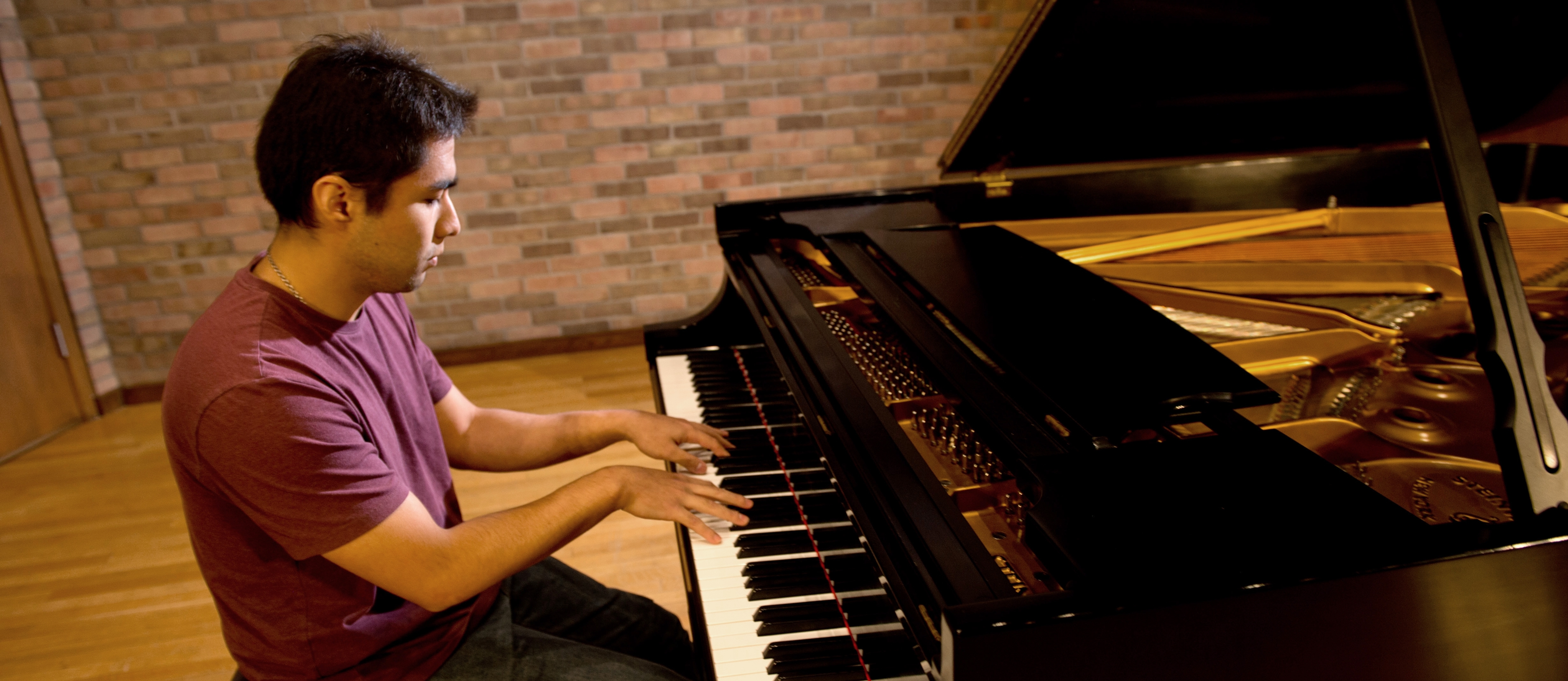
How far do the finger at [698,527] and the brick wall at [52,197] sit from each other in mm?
4145

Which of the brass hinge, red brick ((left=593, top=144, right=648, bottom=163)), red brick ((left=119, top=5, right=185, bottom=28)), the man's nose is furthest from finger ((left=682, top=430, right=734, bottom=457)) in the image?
red brick ((left=119, top=5, right=185, bottom=28))

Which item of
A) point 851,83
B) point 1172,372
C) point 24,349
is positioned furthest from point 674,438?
point 24,349

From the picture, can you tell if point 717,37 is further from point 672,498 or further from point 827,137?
point 672,498

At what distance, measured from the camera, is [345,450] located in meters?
1.24

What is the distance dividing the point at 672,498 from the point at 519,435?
2.08 ft

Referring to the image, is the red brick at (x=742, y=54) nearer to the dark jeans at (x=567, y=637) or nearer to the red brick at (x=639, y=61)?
the red brick at (x=639, y=61)

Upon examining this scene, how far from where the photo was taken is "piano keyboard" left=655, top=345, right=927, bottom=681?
46.2 inches

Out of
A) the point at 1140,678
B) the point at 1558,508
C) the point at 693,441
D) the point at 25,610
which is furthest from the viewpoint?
the point at 25,610

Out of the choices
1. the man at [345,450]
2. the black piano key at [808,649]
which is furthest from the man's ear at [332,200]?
the black piano key at [808,649]

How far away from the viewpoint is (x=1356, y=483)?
1066 millimetres

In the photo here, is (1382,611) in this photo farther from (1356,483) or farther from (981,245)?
(981,245)

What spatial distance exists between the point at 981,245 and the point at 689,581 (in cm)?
101

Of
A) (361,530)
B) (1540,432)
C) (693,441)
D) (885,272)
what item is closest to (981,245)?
(885,272)

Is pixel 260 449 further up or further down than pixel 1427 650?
further up
